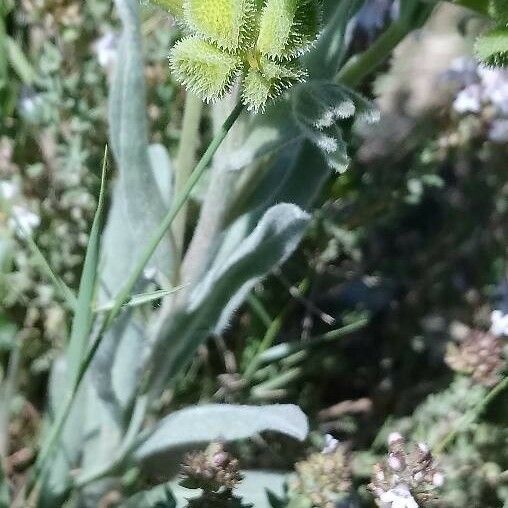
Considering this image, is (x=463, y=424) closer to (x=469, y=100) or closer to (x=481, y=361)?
(x=481, y=361)

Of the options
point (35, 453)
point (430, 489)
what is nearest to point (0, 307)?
point (35, 453)

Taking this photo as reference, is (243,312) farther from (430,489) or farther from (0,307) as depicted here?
(430,489)

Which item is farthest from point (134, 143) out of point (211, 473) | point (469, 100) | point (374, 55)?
point (469, 100)

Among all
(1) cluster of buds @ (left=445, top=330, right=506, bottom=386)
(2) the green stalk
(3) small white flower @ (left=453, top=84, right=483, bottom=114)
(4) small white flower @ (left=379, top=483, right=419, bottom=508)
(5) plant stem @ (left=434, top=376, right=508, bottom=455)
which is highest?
(3) small white flower @ (left=453, top=84, right=483, bottom=114)

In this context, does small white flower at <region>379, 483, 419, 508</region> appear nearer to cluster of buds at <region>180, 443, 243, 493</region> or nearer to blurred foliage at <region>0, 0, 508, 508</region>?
cluster of buds at <region>180, 443, 243, 493</region>

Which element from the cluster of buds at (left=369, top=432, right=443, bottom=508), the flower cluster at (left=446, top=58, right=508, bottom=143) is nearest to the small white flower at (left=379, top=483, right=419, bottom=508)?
the cluster of buds at (left=369, top=432, right=443, bottom=508)

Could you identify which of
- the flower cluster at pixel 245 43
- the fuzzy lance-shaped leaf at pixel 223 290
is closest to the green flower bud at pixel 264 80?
the flower cluster at pixel 245 43
